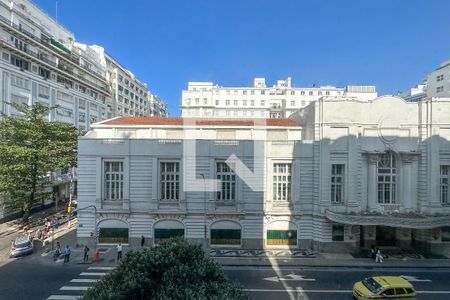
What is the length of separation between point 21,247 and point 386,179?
117ft

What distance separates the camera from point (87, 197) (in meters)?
26.5

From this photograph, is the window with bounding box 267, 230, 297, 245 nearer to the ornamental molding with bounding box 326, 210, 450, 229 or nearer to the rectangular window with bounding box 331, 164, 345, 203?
the ornamental molding with bounding box 326, 210, 450, 229

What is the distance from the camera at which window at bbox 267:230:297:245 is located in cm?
2689

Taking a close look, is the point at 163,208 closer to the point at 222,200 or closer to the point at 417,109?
the point at 222,200

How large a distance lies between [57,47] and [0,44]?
15362mm

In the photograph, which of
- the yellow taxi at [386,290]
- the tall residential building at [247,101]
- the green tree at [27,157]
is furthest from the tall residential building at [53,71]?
the yellow taxi at [386,290]

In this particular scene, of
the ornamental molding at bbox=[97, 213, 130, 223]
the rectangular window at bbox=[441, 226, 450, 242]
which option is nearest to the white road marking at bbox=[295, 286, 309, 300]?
the ornamental molding at bbox=[97, 213, 130, 223]

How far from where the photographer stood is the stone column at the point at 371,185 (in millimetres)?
26312

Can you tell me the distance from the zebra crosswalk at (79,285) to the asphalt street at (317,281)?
33.9 feet

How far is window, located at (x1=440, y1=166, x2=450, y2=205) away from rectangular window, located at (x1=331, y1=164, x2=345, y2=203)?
9.97 m

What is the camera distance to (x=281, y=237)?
88.4 feet

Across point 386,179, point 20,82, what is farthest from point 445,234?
point 20,82

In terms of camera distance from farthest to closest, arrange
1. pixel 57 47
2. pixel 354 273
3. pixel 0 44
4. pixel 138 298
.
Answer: pixel 57 47
pixel 0 44
pixel 354 273
pixel 138 298

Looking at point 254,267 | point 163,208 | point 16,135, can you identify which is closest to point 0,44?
point 16,135
